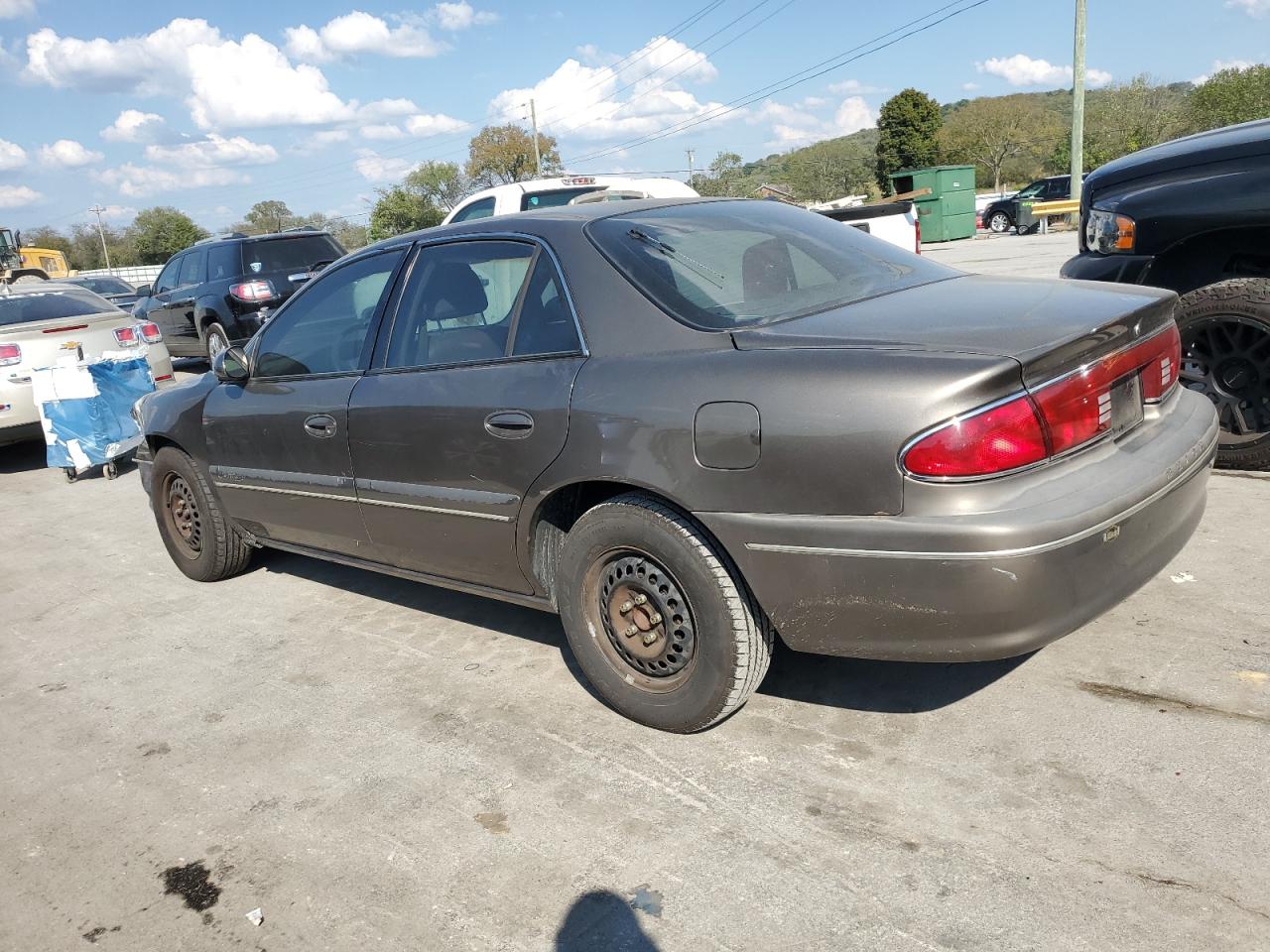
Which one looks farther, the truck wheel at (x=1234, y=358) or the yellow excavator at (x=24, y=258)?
the yellow excavator at (x=24, y=258)

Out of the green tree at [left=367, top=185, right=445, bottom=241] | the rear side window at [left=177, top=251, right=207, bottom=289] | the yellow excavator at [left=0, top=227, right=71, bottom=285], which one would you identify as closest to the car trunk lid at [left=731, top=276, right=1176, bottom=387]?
the rear side window at [left=177, top=251, right=207, bottom=289]

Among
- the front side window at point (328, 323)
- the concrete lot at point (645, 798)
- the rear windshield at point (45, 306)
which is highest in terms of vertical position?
the rear windshield at point (45, 306)

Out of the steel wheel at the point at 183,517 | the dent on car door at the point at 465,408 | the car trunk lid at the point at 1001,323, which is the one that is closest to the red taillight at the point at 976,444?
the car trunk lid at the point at 1001,323

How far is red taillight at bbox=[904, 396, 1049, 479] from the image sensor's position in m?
2.43

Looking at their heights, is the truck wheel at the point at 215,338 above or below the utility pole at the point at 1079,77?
below

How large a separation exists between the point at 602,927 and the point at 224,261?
12.2 meters

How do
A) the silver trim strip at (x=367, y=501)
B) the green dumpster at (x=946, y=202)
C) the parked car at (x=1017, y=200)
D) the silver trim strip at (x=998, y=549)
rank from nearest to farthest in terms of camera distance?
the silver trim strip at (x=998, y=549)
the silver trim strip at (x=367, y=501)
the green dumpster at (x=946, y=202)
the parked car at (x=1017, y=200)

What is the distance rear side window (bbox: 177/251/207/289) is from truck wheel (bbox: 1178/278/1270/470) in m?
12.0

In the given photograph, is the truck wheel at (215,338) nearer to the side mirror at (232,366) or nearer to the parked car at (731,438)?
the side mirror at (232,366)

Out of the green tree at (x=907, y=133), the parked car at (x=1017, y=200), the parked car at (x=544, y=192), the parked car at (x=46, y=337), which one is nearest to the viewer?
the parked car at (x=46, y=337)

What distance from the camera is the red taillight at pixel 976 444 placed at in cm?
243

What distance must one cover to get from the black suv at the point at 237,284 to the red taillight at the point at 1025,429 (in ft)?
36.7

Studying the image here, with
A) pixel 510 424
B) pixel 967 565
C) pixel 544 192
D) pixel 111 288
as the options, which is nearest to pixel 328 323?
pixel 510 424

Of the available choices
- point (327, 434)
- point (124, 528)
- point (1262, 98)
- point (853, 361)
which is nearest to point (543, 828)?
point (853, 361)
